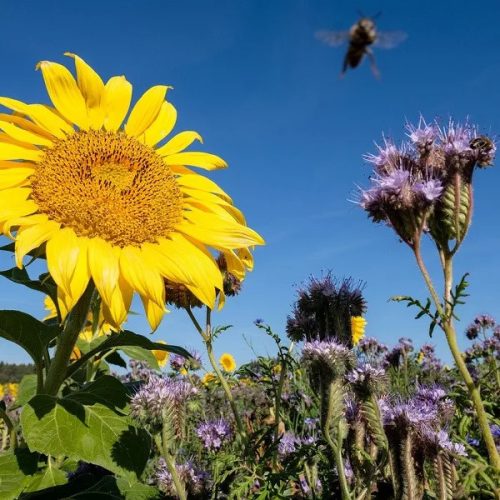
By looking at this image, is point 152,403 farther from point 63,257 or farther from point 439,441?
point 439,441

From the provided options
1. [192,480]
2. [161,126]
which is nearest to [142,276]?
[161,126]

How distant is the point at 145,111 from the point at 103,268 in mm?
1169

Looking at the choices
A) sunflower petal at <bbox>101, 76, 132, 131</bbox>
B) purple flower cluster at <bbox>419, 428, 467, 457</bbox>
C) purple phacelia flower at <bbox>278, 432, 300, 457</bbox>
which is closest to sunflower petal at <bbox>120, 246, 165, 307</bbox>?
sunflower petal at <bbox>101, 76, 132, 131</bbox>

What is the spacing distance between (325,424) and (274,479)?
34 cm

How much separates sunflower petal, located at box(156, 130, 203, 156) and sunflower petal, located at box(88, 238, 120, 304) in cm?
87

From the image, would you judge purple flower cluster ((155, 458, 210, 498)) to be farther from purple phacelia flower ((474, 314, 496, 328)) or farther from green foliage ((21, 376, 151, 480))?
purple phacelia flower ((474, 314, 496, 328))

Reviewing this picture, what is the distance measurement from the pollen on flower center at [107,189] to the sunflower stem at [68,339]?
10.8 inches

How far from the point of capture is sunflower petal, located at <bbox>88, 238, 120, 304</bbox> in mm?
2379

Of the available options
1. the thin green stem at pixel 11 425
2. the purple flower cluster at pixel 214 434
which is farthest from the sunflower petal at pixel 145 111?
the purple flower cluster at pixel 214 434

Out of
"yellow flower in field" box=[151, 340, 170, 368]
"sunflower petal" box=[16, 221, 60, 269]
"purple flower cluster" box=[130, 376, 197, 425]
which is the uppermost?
"yellow flower in field" box=[151, 340, 170, 368]

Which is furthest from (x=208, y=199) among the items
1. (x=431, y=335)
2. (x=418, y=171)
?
(x=431, y=335)

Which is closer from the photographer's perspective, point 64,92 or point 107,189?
point 107,189

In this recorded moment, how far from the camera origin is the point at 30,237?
2.38 m

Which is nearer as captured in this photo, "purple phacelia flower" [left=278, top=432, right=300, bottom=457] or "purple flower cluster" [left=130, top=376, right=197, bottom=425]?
"purple flower cluster" [left=130, top=376, right=197, bottom=425]
